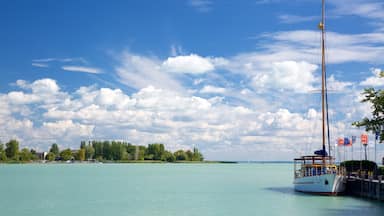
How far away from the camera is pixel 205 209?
155 feet

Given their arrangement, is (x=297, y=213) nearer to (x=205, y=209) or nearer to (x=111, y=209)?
(x=205, y=209)

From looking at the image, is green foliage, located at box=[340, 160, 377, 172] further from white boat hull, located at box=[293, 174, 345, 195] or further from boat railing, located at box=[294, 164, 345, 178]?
white boat hull, located at box=[293, 174, 345, 195]

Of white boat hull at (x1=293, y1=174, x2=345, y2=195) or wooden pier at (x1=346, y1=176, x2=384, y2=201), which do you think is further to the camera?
white boat hull at (x1=293, y1=174, x2=345, y2=195)

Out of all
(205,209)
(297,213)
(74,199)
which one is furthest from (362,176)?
(74,199)

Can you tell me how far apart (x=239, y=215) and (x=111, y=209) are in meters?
11.9

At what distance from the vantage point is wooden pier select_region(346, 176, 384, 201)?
158 feet

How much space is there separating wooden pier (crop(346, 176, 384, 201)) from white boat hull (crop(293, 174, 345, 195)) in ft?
4.08

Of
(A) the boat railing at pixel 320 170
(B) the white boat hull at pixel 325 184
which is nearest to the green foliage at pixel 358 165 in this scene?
(A) the boat railing at pixel 320 170

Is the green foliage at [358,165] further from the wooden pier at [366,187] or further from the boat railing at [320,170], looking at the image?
the boat railing at [320,170]

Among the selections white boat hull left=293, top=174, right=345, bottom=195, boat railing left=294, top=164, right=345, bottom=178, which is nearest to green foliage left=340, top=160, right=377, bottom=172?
boat railing left=294, top=164, right=345, bottom=178

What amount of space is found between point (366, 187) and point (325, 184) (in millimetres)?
4089

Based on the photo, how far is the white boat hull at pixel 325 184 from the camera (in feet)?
175

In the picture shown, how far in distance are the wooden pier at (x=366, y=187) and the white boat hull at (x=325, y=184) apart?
124cm

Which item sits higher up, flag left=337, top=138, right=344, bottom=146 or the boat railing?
flag left=337, top=138, right=344, bottom=146
